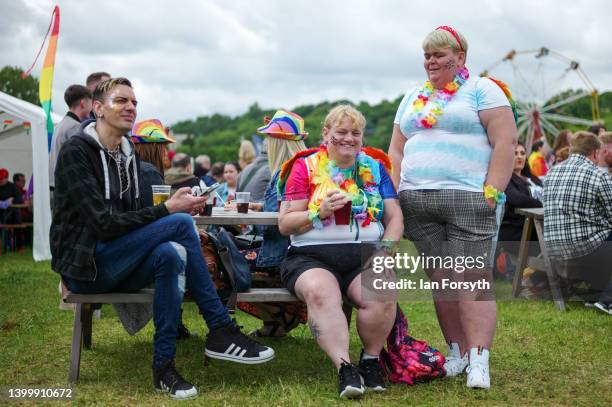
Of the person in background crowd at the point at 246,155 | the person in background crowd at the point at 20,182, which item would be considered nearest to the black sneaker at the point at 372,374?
the person in background crowd at the point at 246,155

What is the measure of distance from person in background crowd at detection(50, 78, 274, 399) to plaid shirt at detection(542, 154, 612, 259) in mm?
3221

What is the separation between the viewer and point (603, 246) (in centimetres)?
592

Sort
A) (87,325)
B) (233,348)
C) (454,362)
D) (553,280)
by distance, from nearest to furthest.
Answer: (233,348) → (454,362) → (87,325) → (553,280)

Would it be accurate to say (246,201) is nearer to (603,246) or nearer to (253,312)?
(253,312)

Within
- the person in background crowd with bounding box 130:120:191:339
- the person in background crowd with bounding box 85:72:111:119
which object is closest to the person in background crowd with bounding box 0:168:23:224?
the person in background crowd with bounding box 85:72:111:119

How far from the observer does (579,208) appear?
597cm

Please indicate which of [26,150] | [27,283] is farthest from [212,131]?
[27,283]

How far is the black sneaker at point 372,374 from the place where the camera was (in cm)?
376

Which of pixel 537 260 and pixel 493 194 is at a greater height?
pixel 493 194

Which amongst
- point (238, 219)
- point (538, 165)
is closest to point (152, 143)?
point (238, 219)

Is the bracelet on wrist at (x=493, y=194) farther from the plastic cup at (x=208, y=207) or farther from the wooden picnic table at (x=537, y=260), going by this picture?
the wooden picnic table at (x=537, y=260)

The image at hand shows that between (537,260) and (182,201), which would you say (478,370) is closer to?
(182,201)

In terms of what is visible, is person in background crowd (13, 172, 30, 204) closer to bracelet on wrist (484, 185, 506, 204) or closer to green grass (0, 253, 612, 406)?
green grass (0, 253, 612, 406)

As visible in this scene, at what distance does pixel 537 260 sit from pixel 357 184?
325 cm
